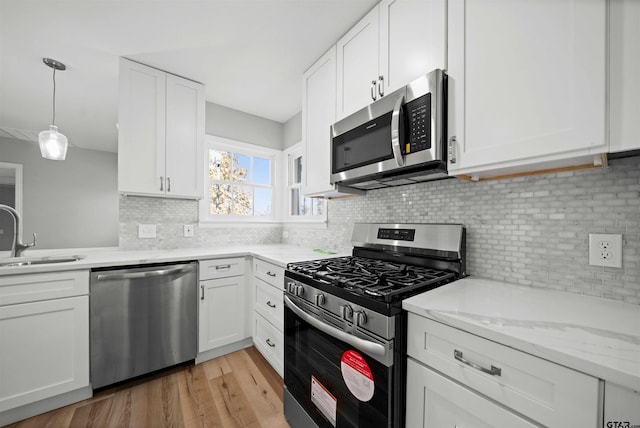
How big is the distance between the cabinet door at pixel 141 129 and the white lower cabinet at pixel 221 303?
2.81 feet

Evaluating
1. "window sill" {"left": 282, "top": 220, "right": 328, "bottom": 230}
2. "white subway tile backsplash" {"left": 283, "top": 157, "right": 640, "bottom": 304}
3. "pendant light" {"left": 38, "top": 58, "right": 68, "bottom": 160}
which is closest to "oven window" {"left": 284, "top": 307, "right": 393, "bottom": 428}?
"white subway tile backsplash" {"left": 283, "top": 157, "right": 640, "bottom": 304}

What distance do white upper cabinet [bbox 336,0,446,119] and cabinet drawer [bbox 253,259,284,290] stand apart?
1200 millimetres

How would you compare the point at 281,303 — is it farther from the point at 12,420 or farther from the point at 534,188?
the point at 12,420

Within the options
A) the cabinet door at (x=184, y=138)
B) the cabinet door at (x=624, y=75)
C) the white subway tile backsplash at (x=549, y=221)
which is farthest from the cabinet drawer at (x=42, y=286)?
the cabinet door at (x=624, y=75)

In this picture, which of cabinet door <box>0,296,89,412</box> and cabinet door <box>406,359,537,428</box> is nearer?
cabinet door <box>406,359,537,428</box>

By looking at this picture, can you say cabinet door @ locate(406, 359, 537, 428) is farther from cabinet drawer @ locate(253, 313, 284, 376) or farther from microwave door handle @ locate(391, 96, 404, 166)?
cabinet drawer @ locate(253, 313, 284, 376)

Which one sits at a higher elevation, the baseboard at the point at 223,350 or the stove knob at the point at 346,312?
the stove knob at the point at 346,312

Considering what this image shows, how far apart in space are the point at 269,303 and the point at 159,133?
175 cm

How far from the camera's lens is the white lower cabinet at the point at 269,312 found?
178cm

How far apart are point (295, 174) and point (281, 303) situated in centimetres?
176

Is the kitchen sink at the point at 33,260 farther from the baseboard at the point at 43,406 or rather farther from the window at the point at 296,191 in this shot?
the window at the point at 296,191

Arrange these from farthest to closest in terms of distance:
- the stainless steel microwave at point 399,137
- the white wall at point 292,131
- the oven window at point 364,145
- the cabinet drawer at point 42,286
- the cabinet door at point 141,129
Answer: the white wall at point 292,131 < the cabinet door at point 141,129 < the cabinet drawer at point 42,286 < the oven window at point 364,145 < the stainless steel microwave at point 399,137

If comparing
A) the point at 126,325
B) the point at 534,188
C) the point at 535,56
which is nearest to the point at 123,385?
the point at 126,325

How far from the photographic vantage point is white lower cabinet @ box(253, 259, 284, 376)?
1.78 meters
